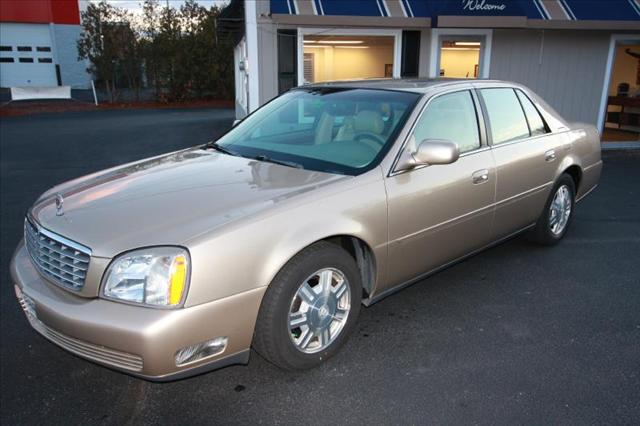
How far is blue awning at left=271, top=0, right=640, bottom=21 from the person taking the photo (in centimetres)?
952

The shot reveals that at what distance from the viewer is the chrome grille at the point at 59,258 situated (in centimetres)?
262

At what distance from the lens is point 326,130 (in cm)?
388

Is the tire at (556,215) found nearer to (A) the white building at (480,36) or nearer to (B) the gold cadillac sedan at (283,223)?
(B) the gold cadillac sedan at (283,223)

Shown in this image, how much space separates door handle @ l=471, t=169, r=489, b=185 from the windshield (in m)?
0.73

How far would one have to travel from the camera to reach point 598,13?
10555mm

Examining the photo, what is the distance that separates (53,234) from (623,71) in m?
19.6

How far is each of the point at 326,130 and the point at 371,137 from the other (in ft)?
1.33

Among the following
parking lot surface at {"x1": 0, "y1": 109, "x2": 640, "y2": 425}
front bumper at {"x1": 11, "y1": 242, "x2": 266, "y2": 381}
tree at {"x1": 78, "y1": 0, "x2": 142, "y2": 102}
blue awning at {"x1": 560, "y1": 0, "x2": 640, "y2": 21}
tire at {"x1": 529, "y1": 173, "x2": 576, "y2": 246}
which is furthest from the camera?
tree at {"x1": 78, "y1": 0, "x2": 142, "y2": 102}

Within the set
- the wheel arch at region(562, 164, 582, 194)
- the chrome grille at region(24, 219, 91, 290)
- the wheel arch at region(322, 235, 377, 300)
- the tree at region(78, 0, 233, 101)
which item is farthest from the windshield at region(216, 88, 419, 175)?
the tree at region(78, 0, 233, 101)

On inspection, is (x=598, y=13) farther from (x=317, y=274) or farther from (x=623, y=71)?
(x=317, y=274)

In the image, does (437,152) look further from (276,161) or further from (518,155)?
(518,155)

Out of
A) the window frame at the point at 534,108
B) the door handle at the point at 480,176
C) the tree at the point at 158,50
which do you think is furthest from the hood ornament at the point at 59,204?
the tree at the point at 158,50

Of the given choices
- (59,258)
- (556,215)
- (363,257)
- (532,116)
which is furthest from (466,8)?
(59,258)

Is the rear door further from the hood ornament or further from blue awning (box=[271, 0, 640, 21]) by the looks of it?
blue awning (box=[271, 0, 640, 21])
